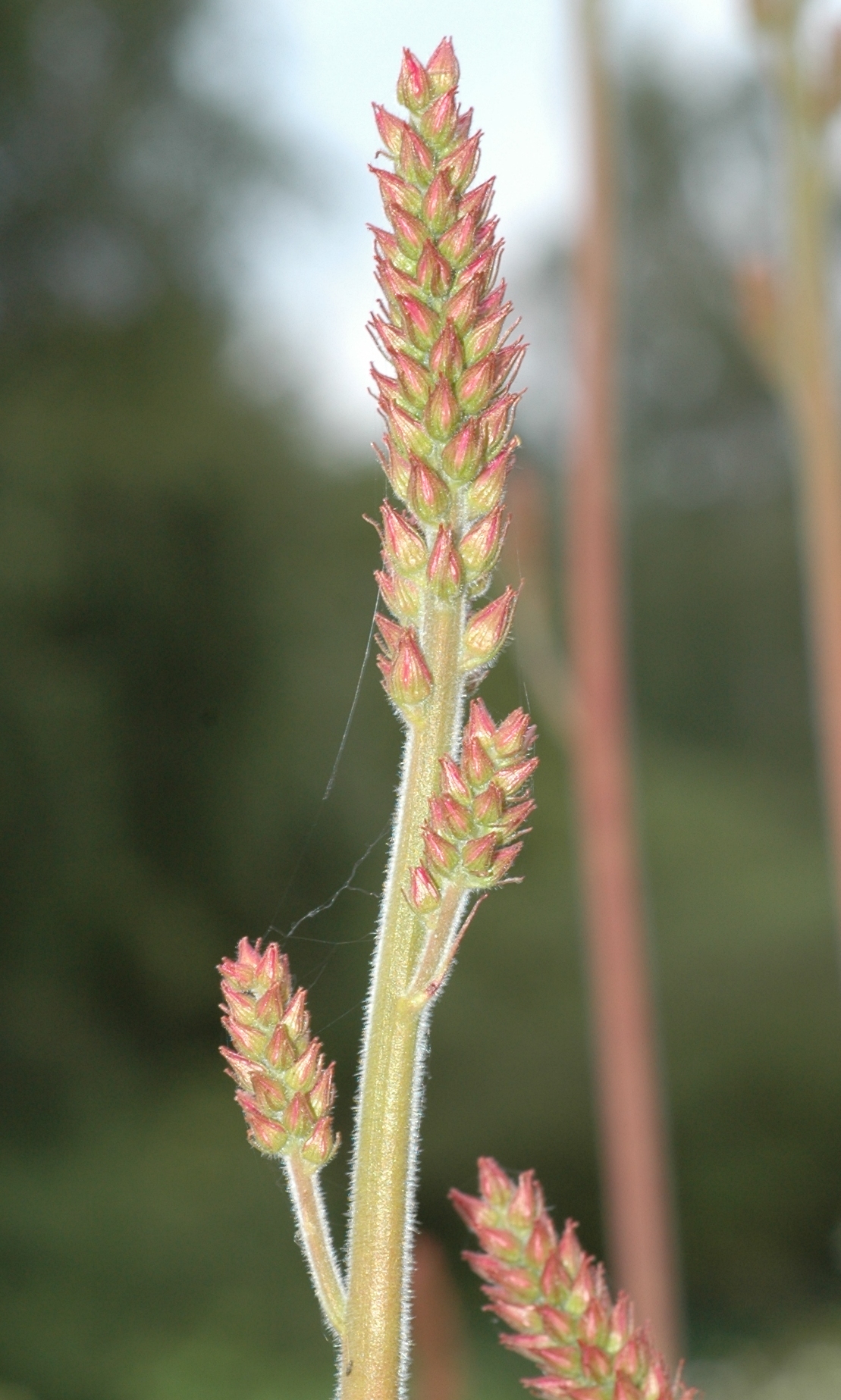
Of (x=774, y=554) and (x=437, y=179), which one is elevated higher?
(x=774, y=554)

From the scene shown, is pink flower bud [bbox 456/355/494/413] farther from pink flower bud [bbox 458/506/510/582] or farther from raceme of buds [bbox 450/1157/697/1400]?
raceme of buds [bbox 450/1157/697/1400]

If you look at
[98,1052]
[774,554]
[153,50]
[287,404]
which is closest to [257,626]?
[287,404]

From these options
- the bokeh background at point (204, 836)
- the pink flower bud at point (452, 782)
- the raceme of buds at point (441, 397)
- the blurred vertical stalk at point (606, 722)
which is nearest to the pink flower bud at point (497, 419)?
the raceme of buds at point (441, 397)

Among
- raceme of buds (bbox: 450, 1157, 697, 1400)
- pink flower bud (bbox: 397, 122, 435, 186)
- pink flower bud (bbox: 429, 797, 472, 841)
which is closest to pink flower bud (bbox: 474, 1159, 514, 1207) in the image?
raceme of buds (bbox: 450, 1157, 697, 1400)

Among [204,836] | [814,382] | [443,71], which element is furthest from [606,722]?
[204,836]

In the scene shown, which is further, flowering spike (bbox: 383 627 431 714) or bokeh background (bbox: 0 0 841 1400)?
bokeh background (bbox: 0 0 841 1400)

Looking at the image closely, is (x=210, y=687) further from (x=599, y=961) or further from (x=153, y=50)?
(x=599, y=961)

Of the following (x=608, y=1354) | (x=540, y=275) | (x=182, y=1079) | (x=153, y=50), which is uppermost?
(x=153, y=50)
